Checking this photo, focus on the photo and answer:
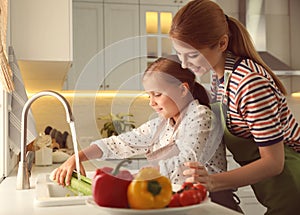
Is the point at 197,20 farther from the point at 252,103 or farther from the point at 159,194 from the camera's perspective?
the point at 159,194

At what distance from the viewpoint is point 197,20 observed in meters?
1.27

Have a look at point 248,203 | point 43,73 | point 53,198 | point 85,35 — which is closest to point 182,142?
point 53,198

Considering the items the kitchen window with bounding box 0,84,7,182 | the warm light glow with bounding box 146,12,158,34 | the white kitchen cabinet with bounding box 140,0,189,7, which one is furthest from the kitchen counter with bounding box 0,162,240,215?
the white kitchen cabinet with bounding box 140,0,189,7

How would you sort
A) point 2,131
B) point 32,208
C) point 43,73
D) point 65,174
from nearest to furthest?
point 32,208 → point 65,174 → point 2,131 → point 43,73

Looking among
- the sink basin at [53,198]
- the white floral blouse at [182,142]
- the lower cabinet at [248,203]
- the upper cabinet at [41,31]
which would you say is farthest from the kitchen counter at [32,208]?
the lower cabinet at [248,203]

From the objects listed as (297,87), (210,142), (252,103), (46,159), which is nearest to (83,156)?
(210,142)

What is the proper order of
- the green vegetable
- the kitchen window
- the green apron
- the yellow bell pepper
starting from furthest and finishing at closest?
1. the kitchen window
2. the green apron
3. the green vegetable
4. the yellow bell pepper

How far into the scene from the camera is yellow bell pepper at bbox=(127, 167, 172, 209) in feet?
2.52

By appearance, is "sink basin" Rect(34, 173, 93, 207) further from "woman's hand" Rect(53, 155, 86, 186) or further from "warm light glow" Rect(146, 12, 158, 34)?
"warm light glow" Rect(146, 12, 158, 34)

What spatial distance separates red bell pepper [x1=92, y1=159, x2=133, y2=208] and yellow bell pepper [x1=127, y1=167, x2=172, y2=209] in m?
0.01

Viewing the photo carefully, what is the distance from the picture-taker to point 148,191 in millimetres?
768

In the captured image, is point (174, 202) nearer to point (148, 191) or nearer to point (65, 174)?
point (148, 191)

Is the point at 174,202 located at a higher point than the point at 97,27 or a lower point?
lower

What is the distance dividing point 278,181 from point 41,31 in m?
1.10
